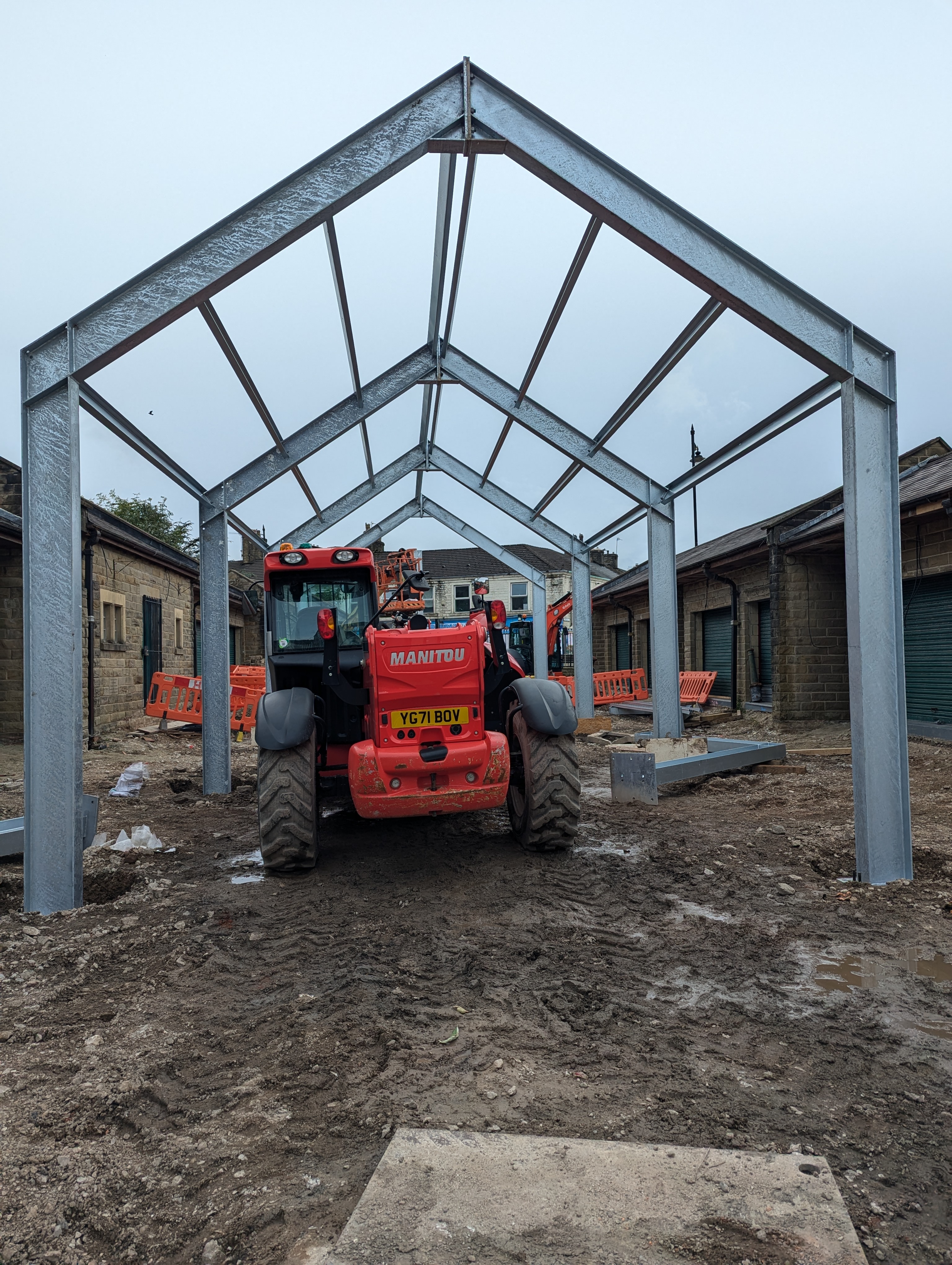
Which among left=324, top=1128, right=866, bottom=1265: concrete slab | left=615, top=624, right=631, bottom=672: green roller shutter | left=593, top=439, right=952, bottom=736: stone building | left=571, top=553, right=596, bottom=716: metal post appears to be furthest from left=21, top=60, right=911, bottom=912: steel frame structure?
left=615, top=624, right=631, bottom=672: green roller shutter

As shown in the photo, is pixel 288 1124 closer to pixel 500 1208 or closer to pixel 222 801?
pixel 500 1208

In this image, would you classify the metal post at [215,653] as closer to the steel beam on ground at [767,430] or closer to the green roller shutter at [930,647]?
the steel beam on ground at [767,430]

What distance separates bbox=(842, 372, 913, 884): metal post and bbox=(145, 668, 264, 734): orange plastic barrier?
1151 centimetres

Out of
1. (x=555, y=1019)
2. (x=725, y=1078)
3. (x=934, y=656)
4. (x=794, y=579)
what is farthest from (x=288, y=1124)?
(x=794, y=579)

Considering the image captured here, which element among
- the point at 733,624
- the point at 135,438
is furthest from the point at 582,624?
the point at 135,438

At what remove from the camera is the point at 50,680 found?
15.6 feet

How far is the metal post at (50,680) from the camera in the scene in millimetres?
4738

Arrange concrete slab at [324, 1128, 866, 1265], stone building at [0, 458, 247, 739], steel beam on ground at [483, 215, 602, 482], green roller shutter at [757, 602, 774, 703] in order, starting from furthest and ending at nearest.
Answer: green roller shutter at [757, 602, 774, 703]
stone building at [0, 458, 247, 739]
steel beam on ground at [483, 215, 602, 482]
concrete slab at [324, 1128, 866, 1265]

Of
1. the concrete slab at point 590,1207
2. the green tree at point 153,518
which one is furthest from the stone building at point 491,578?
the concrete slab at point 590,1207

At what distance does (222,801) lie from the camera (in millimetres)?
8797

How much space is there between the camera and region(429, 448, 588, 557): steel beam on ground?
13.7 m

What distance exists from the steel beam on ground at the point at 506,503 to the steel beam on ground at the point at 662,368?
2.97m

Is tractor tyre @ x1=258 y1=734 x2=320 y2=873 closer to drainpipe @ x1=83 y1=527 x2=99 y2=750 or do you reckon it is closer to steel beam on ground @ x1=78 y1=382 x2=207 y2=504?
steel beam on ground @ x1=78 y1=382 x2=207 y2=504

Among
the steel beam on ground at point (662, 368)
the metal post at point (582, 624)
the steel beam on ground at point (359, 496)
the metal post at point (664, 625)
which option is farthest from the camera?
the metal post at point (582, 624)
